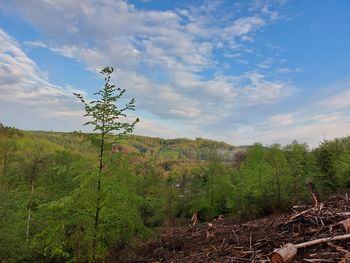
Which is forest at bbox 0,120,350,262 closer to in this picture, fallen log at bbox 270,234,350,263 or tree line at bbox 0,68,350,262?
tree line at bbox 0,68,350,262

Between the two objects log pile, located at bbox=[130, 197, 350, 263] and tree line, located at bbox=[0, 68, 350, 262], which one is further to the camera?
tree line, located at bbox=[0, 68, 350, 262]

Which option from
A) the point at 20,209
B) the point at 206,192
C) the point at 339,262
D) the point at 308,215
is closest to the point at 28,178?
the point at 20,209

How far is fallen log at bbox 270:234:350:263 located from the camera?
578cm

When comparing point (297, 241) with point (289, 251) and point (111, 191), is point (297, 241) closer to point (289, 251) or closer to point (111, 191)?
point (289, 251)

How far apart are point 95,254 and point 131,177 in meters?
2.68

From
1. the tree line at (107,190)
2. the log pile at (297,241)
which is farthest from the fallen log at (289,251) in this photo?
the tree line at (107,190)

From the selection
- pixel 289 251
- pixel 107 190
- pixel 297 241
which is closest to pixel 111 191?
pixel 107 190

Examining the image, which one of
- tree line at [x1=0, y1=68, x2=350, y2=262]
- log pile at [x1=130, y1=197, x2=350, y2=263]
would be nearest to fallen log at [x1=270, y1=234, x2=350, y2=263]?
log pile at [x1=130, y1=197, x2=350, y2=263]

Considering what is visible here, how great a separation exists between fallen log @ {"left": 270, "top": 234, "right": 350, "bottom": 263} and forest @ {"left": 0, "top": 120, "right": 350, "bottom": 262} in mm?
5906

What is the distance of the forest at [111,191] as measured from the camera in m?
10.6

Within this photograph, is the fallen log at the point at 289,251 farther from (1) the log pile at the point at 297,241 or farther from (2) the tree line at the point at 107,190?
(2) the tree line at the point at 107,190

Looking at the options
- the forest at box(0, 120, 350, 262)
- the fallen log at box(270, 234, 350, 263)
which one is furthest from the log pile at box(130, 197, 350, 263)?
Result: the forest at box(0, 120, 350, 262)

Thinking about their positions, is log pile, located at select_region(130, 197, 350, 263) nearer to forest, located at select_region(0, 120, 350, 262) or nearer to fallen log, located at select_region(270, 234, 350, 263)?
fallen log, located at select_region(270, 234, 350, 263)

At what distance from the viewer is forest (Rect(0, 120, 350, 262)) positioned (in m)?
10.6
